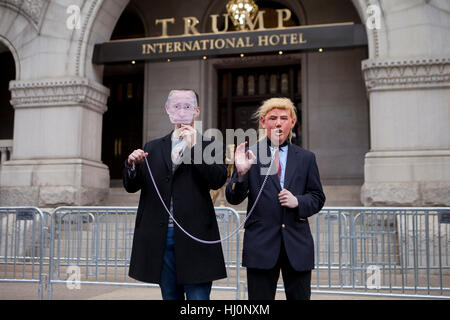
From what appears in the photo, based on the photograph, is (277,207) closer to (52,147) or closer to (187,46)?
(187,46)

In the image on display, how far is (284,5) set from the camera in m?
17.4

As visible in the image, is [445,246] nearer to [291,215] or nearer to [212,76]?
[291,215]

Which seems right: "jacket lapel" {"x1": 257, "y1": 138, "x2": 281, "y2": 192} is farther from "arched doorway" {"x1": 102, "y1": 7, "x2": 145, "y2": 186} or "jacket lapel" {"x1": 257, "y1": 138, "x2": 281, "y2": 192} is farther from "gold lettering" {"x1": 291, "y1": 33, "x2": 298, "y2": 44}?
"arched doorway" {"x1": 102, "y1": 7, "x2": 145, "y2": 186}

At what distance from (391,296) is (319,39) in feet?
23.6

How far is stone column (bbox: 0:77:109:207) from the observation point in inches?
506

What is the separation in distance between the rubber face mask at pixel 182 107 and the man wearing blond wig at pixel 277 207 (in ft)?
1.36

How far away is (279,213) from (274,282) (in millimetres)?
471

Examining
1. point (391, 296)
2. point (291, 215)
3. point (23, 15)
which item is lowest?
point (391, 296)

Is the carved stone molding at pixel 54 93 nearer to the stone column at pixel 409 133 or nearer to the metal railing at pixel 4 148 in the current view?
the metal railing at pixel 4 148

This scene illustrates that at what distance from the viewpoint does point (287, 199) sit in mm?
3277

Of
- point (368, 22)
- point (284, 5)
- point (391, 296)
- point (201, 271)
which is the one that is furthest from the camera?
point (284, 5)

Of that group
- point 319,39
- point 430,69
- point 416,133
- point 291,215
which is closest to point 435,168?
point 416,133

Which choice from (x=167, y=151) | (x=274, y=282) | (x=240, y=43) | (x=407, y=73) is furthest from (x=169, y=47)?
(x=274, y=282)

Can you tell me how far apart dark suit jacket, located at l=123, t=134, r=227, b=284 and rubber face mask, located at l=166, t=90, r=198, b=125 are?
205 mm
